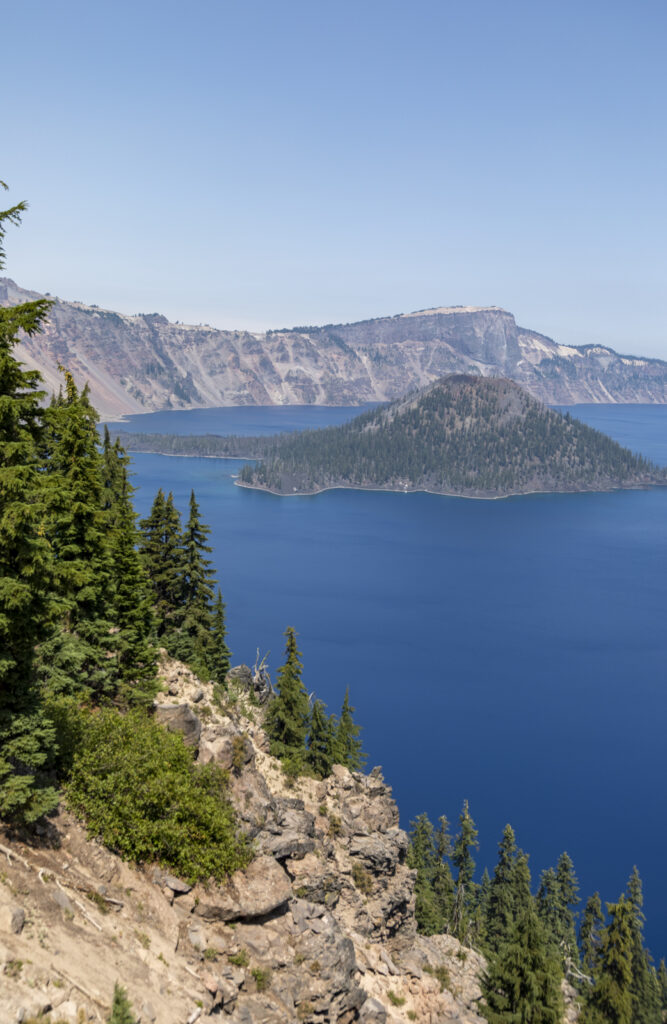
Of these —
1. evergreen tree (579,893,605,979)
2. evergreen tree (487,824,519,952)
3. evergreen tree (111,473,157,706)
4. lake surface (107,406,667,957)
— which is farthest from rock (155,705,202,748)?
lake surface (107,406,667,957)

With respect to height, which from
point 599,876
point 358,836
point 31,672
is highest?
point 31,672

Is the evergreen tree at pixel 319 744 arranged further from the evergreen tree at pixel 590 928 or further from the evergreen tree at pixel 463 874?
the evergreen tree at pixel 590 928

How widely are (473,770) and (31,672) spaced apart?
97798 mm

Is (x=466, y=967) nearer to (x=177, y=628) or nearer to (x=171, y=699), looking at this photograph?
(x=171, y=699)

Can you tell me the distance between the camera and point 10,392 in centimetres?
2300

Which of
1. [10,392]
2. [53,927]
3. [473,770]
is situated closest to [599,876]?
[473,770]

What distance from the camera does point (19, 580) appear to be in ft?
73.6

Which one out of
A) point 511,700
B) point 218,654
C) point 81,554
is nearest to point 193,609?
point 218,654

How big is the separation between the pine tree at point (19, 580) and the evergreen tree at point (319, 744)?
28156 millimetres

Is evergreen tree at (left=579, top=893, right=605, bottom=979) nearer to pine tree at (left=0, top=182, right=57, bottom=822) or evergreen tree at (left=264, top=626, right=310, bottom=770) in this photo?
evergreen tree at (left=264, top=626, right=310, bottom=770)

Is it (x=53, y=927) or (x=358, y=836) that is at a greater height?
(x=53, y=927)

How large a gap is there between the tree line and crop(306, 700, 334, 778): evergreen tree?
20269 mm

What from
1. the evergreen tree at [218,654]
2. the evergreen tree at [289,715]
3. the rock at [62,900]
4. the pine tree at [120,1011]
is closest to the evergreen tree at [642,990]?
the evergreen tree at [289,715]

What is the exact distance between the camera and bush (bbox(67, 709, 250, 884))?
27.3m
